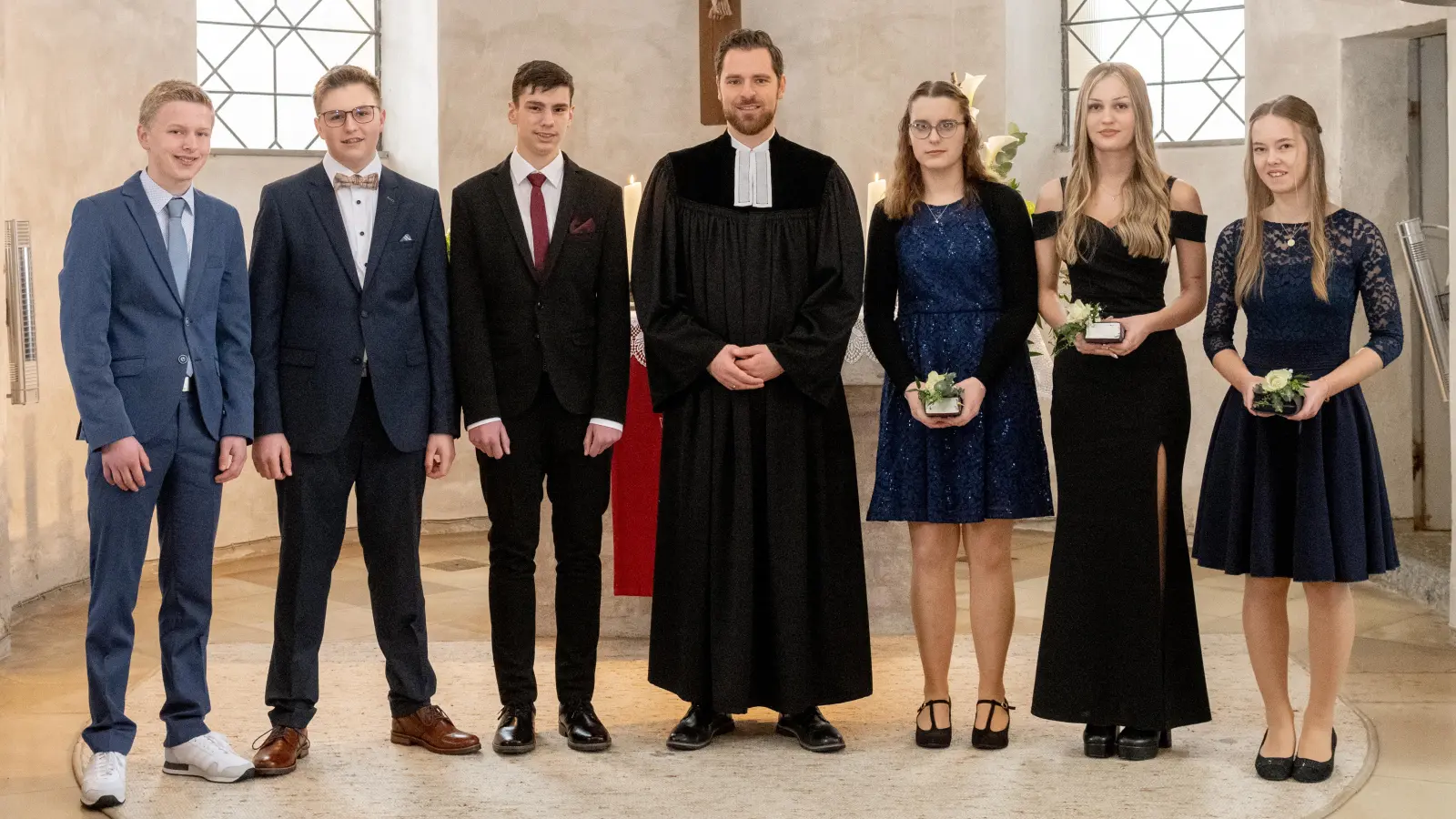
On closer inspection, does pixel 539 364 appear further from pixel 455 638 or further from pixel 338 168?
pixel 455 638

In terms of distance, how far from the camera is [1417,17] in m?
6.46

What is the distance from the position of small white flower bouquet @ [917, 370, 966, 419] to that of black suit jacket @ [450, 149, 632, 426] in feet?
2.81

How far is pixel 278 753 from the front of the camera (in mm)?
3971

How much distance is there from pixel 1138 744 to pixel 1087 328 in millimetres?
1172

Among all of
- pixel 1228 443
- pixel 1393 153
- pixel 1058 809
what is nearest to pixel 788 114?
pixel 1393 153

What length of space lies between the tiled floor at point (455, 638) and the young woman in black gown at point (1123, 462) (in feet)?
2.00

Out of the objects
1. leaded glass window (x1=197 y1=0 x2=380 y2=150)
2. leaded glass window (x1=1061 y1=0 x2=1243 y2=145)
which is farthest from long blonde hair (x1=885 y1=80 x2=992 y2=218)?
leaded glass window (x1=197 y1=0 x2=380 y2=150)

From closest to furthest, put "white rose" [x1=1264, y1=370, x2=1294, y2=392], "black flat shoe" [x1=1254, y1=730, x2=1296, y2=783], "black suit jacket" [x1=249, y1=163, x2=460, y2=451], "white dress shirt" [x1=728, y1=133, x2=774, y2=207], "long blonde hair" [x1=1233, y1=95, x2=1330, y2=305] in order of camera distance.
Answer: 1. "white rose" [x1=1264, y1=370, x2=1294, y2=392]
2. "long blonde hair" [x1=1233, y1=95, x2=1330, y2=305]
3. "black flat shoe" [x1=1254, y1=730, x2=1296, y2=783]
4. "black suit jacket" [x1=249, y1=163, x2=460, y2=451]
5. "white dress shirt" [x1=728, y1=133, x2=774, y2=207]

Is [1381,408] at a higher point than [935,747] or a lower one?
higher

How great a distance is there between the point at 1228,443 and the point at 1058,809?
108 cm

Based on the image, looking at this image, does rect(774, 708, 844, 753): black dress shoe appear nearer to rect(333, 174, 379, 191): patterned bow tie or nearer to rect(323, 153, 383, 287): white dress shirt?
rect(323, 153, 383, 287): white dress shirt

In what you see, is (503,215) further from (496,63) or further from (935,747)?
(496,63)

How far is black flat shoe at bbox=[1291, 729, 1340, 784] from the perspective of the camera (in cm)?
384

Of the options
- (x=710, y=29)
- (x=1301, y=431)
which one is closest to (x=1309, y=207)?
(x=1301, y=431)
